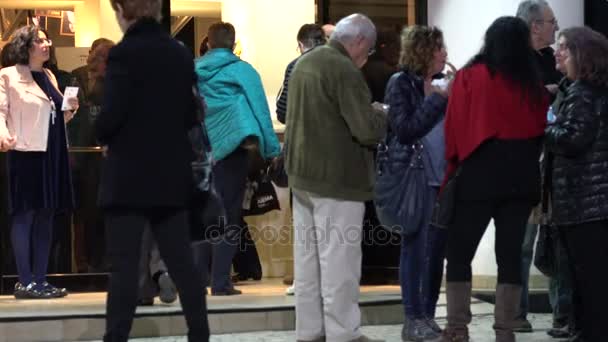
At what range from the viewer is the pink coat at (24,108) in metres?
8.45

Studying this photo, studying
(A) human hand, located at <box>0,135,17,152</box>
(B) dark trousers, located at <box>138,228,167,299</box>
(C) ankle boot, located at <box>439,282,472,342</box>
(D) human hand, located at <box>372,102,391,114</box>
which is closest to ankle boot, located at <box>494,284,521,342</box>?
(C) ankle boot, located at <box>439,282,472,342</box>

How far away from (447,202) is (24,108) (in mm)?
3510

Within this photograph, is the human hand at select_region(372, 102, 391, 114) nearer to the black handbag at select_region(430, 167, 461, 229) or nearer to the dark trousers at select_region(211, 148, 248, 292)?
the black handbag at select_region(430, 167, 461, 229)

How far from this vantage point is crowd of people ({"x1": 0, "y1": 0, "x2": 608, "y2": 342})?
5430 mm

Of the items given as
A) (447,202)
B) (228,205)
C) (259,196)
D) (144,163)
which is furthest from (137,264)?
(259,196)

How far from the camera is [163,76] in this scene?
5.47 m

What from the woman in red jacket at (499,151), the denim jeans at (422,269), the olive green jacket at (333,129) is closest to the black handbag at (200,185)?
the olive green jacket at (333,129)

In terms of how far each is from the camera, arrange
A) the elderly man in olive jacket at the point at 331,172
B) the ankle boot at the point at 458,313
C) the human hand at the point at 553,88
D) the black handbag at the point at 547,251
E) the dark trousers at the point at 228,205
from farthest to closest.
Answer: the dark trousers at the point at 228,205 < the black handbag at the point at 547,251 < the human hand at the point at 553,88 < the ankle boot at the point at 458,313 < the elderly man in olive jacket at the point at 331,172

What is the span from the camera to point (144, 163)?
5391 mm

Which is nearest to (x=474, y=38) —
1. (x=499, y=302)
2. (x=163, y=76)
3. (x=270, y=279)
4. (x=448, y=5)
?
(x=448, y=5)

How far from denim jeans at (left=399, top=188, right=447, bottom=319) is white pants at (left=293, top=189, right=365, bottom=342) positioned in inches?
24.1

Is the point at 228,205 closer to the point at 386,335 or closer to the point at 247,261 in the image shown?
the point at 247,261

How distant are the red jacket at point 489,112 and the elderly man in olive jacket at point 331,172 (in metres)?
0.42

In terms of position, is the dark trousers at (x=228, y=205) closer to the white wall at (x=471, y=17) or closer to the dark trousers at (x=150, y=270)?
the dark trousers at (x=150, y=270)
